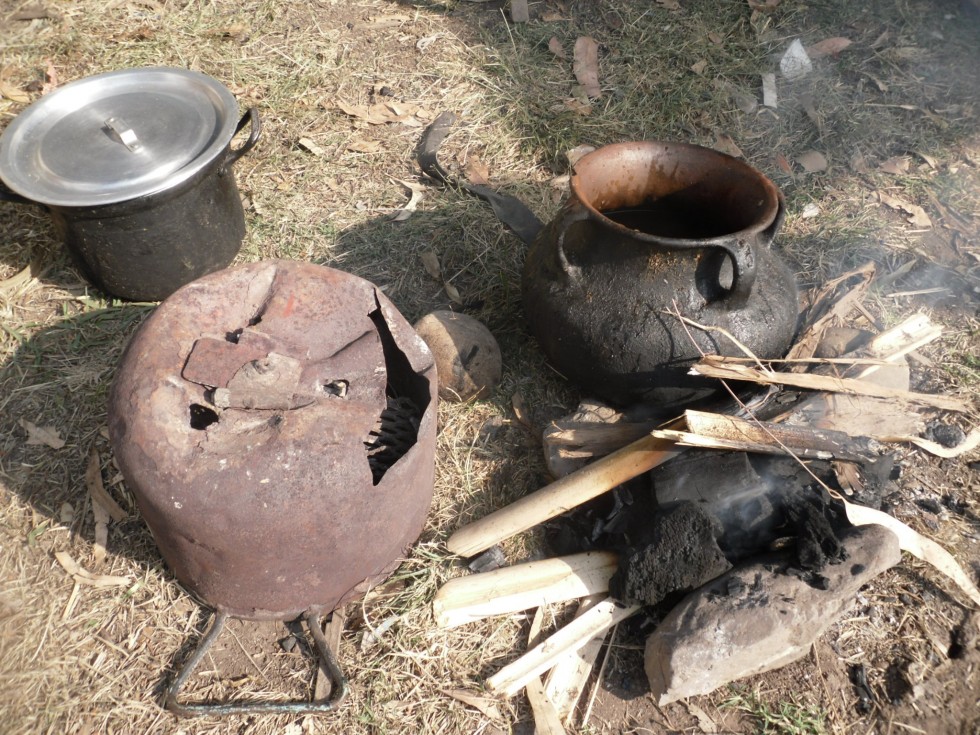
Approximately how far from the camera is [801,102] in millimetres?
5023

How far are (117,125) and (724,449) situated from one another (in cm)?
286

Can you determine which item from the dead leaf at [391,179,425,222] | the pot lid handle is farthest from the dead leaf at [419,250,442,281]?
the pot lid handle

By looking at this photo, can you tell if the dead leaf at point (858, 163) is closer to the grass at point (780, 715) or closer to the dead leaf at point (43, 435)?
the grass at point (780, 715)

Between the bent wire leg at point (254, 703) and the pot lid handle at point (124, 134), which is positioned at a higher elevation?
the pot lid handle at point (124, 134)

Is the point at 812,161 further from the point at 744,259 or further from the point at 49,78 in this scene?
the point at 49,78

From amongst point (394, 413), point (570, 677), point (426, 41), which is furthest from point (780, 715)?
point (426, 41)

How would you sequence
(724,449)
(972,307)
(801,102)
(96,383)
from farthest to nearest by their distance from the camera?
(801,102)
(972,307)
(96,383)
(724,449)

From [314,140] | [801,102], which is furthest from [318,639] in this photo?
[801,102]

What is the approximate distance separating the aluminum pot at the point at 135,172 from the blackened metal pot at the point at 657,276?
1.53 metres

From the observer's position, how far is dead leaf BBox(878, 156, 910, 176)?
15.4ft

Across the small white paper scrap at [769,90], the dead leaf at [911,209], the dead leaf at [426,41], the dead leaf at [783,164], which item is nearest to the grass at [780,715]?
the dead leaf at [911,209]

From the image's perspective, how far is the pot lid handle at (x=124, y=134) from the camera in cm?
300

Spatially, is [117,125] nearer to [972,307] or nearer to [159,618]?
[159,618]

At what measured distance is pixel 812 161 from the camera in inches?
185
